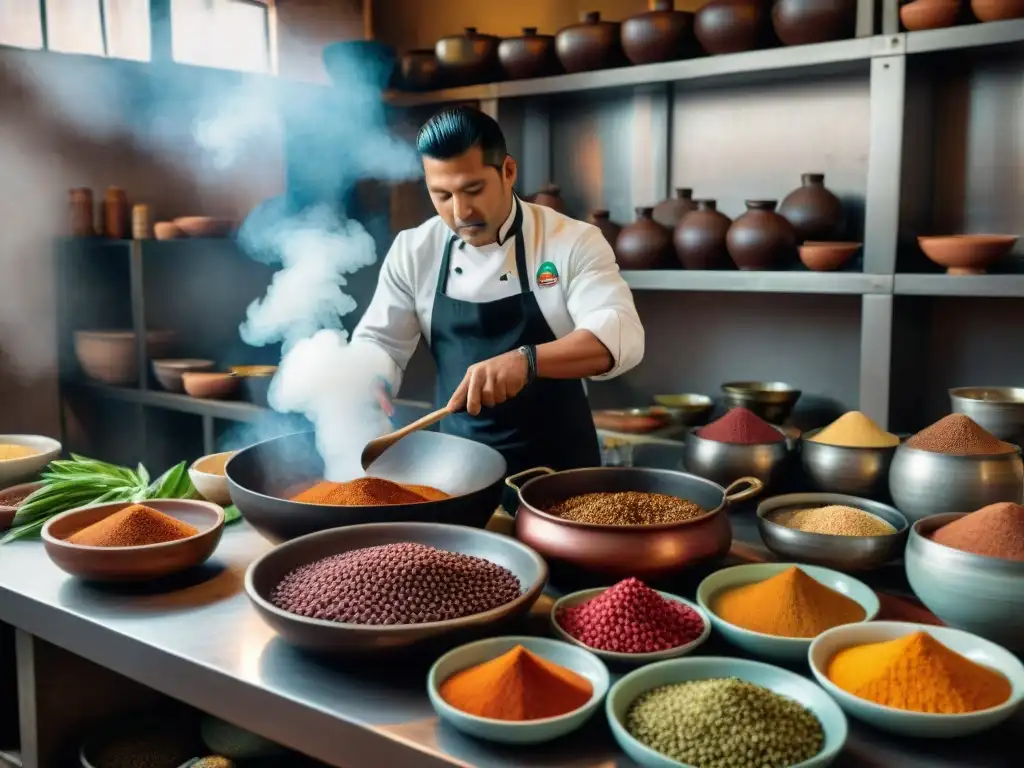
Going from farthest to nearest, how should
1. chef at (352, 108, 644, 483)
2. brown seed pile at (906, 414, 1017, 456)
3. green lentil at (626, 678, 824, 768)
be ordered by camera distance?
chef at (352, 108, 644, 483) < brown seed pile at (906, 414, 1017, 456) < green lentil at (626, 678, 824, 768)

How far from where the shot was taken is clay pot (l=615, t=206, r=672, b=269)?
346 centimetres

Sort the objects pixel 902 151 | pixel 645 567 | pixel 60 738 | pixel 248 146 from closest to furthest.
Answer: pixel 645 567 < pixel 60 738 < pixel 902 151 < pixel 248 146

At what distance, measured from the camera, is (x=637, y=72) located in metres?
3.46

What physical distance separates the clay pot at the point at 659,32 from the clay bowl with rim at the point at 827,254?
884 millimetres

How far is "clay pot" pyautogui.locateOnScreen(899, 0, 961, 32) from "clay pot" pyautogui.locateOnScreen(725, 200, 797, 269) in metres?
0.67

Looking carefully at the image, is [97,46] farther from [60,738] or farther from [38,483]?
[60,738]

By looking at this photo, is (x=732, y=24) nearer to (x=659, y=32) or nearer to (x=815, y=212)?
(x=659, y=32)

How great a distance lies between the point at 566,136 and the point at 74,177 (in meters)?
2.15

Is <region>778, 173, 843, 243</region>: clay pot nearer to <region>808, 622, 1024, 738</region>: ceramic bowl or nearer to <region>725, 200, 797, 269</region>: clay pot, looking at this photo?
<region>725, 200, 797, 269</region>: clay pot

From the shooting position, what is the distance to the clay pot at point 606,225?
11.9 ft

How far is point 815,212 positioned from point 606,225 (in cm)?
79

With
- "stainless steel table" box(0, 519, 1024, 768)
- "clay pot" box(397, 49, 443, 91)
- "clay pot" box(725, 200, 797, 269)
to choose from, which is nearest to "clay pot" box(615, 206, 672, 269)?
"clay pot" box(725, 200, 797, 269)

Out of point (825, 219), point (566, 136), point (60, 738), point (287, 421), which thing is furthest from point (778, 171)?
point (60, 738)

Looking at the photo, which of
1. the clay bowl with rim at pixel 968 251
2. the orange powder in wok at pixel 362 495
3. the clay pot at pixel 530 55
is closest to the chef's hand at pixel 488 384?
the orange powder in wok at pixel 362 495
